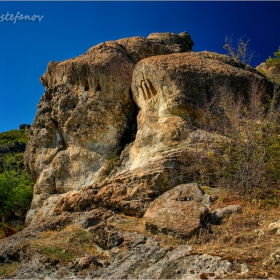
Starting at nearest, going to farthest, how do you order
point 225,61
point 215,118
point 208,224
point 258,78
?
point 208,224 < point 215,118 < point 258,78 < point 225,61

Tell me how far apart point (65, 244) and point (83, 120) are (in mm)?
7408

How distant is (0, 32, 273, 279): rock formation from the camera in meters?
8.38

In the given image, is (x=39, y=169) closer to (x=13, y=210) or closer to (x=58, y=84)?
(x=58, y=84)

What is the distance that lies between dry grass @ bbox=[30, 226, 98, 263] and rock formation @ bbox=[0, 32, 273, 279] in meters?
0.40

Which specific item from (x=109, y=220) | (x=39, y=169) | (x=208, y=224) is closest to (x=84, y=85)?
(x=39, y=169)

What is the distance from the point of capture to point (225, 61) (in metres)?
16.4

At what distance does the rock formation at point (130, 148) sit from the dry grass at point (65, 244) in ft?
1.31

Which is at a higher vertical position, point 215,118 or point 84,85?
point 84,85

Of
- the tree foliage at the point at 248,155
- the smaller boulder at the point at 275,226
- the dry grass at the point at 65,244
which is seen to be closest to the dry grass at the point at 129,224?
the dry grass at the point at 65,244

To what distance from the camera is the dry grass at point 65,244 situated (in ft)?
30.2

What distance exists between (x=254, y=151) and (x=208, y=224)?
11.5 feet

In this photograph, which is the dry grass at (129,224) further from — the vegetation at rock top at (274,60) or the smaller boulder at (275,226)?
the vegetation at rock top at (274,60)

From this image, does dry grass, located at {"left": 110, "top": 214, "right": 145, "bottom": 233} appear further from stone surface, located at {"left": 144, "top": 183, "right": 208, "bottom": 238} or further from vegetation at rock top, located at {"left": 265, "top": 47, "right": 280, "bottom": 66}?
vegetation at rock top, located at {"left": 265, "top": 47, "right": 280, "bottom": 66}

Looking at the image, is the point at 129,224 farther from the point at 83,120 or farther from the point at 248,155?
the point at 83,120
